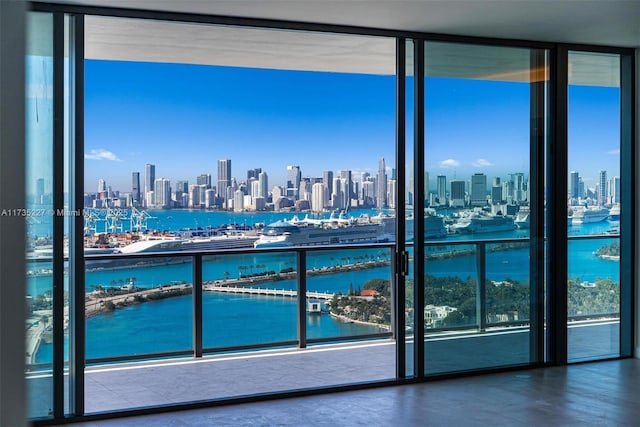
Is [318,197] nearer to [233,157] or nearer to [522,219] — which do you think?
[233,157]

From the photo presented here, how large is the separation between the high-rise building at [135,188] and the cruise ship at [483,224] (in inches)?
426

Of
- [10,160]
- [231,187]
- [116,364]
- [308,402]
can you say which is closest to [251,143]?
[231,187]

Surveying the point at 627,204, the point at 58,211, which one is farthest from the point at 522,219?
the point at 58,211

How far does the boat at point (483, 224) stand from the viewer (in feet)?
18.3

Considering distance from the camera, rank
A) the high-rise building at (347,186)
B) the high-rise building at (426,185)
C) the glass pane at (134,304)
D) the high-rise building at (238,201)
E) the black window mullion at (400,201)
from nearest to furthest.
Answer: the black window mullion at (400,201) → the high-rise building at (426,185) → the glass pane at (134,304) → the high-rise building at (347,186) → the high-rise building at (238,201)

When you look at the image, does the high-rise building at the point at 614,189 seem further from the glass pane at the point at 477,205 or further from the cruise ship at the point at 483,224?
the cruise ship at the point at 483,224

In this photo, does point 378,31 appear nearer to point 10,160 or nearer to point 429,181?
point 429,181

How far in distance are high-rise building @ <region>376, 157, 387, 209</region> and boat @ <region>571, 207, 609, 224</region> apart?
9.26 metres

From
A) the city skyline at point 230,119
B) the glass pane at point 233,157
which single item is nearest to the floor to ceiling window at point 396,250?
the glass pane at point 233,157

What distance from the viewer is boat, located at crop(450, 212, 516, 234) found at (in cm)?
557

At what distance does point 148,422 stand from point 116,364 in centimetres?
183

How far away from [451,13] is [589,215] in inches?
94.4

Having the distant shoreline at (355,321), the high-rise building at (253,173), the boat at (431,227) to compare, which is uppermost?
the high-rise building at (253,173)

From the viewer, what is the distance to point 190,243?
14891mm
